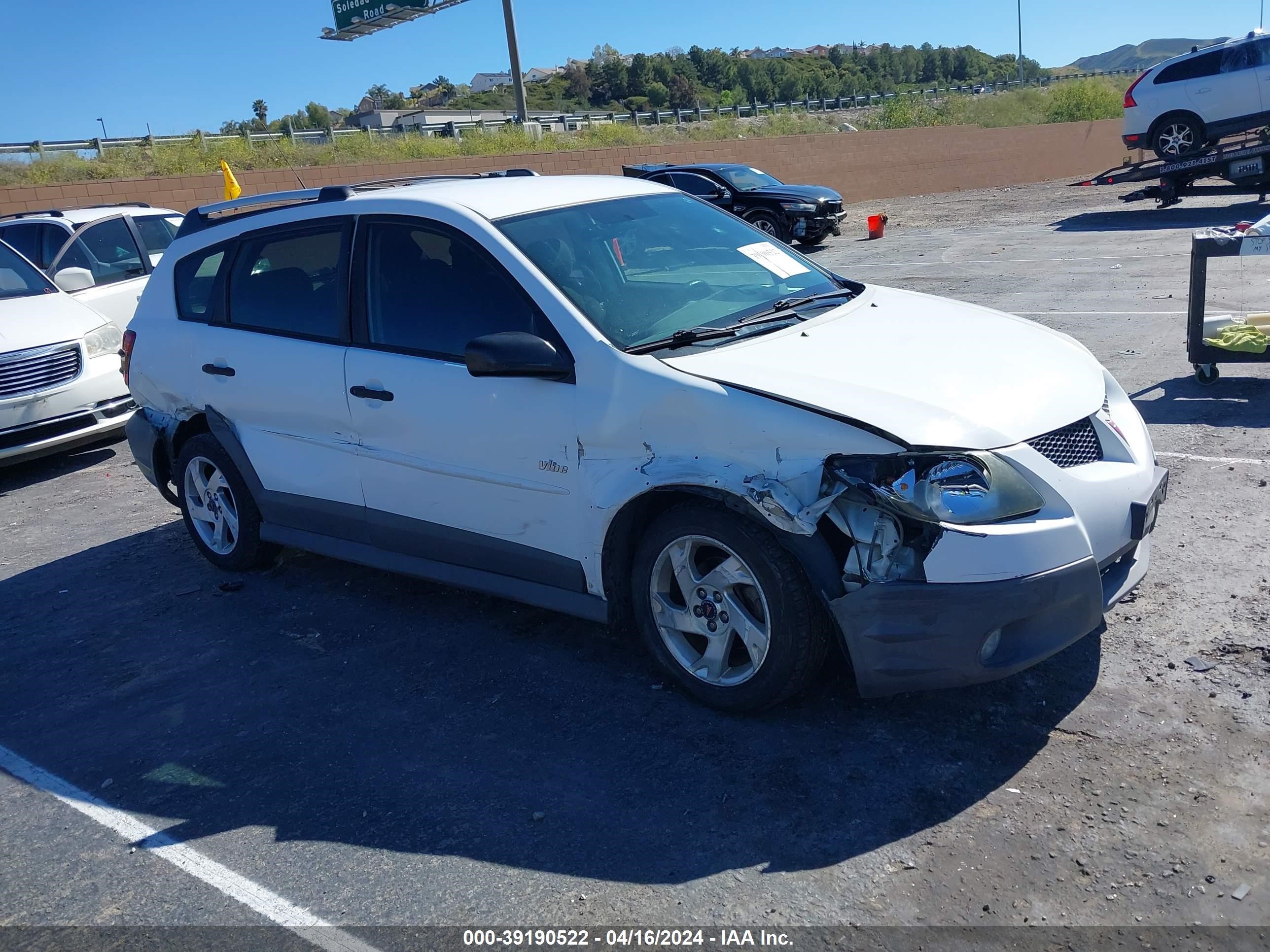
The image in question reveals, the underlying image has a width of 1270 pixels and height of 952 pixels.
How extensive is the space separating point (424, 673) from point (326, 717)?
440 millimetres

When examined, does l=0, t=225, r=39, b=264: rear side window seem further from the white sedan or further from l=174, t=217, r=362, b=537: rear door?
l=174, t=217, r=362, b=537: rear door

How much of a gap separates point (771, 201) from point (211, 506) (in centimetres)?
1587

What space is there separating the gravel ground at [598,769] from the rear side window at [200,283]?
1410 millimetres

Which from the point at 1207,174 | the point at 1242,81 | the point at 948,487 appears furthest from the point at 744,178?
the point at 948,487

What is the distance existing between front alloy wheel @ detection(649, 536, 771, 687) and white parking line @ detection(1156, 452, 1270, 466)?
11.4 ft

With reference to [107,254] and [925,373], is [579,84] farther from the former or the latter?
[925,373]

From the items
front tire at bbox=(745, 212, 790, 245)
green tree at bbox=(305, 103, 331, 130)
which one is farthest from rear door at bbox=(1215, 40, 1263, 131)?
green tree at bbox=(305, 103, 331, 130)

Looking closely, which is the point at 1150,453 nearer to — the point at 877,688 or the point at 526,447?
the point at 877,688

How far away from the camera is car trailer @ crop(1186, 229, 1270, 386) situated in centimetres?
682

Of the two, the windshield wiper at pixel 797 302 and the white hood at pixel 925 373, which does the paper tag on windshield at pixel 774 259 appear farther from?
the white hood at pixel 925 373

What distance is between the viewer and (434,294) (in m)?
4.54

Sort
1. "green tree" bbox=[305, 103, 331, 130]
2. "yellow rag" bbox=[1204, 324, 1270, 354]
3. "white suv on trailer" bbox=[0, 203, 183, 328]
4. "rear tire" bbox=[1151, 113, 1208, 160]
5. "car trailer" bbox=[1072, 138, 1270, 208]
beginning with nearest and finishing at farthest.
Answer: "yellow rag" bbox=[1204, 324, 1270, 354] < "white suv on trailer" bbox=[0, 203, 183, 328] < "car trailer" bbox=[1072, 138, 1270, 208] < "rear tire" bbox=[1151, 113, 1208, 160] < "green tree" bbox=[305, 103, 331, 130]

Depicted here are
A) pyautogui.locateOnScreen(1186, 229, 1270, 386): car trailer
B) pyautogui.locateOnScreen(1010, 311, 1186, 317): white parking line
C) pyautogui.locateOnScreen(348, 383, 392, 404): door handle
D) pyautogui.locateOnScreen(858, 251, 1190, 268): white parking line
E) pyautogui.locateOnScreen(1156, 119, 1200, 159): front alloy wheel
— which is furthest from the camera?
pyautogui.locateOnScreen(1156, 119, 1200, 159): front alloy wheel

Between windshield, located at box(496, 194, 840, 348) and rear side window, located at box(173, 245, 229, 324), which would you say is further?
rear side window, located at box(173, 245, 229, 324)
